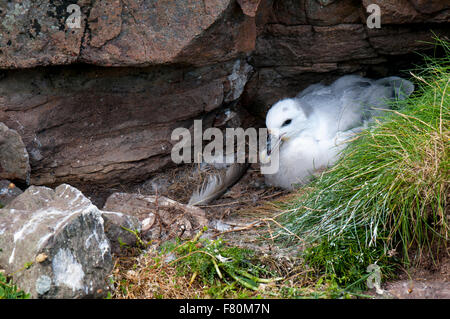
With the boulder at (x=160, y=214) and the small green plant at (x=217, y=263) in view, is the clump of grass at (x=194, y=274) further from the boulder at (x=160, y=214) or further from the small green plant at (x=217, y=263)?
the boulder at (x=160, y=214)

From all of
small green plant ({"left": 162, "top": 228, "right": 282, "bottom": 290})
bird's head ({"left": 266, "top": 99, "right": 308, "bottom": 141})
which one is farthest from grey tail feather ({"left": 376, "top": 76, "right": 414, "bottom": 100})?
small green plant ({"left": 162, "top": 228, "right": 282, "bottom": 290})

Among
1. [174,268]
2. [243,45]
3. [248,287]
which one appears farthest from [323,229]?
[243,45]

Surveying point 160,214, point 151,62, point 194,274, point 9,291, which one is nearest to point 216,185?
point 160,214

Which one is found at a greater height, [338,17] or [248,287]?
[338,17]

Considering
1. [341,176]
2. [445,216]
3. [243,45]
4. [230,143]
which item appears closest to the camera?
[445,216]

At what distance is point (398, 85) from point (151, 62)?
6.62 feet

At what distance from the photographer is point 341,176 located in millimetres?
3463

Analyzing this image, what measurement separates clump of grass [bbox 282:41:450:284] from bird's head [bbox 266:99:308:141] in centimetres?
98

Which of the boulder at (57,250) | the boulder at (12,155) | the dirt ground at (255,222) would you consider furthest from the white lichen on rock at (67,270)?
the boulder at (12,155)

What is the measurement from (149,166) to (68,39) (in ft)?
4.02

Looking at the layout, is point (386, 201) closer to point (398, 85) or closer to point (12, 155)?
point (398, 85)

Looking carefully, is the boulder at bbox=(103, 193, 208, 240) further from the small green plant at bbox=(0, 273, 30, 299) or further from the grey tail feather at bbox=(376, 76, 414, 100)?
the grey tail feather at bbox=(376, 76, 414, 100)

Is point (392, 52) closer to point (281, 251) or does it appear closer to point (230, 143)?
point (230, 143)

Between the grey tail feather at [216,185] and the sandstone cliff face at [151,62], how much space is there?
0.40 m
